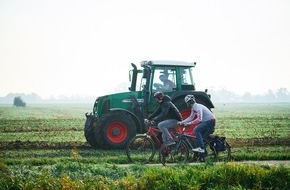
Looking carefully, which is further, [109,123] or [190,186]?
[109,123]

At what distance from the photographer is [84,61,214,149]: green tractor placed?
15898 millimetres

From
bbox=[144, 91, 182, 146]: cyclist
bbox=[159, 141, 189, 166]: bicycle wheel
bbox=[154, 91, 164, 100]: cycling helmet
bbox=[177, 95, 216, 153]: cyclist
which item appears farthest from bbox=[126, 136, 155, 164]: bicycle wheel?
bbox=[154, 91, 164, 100]: cycling helmet

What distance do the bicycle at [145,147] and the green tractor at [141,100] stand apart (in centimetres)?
224

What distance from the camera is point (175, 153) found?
1280 centimetres

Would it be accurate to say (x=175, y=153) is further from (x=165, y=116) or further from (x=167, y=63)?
(x=167, y=63)

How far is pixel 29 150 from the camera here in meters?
16.1

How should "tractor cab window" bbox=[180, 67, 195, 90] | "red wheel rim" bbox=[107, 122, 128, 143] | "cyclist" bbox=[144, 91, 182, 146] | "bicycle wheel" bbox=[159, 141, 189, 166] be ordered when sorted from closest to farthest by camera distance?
"bicycle wheel" bbox=[159, 141, 189, 166] < "cyclist" bbox=[144, 91, 182, 146] < "red wheel rim" bbox=[107, 122, 128, 143] < "tractor cab window" bbox=[180, 67, 195, 90]

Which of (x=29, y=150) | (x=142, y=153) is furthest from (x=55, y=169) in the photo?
(x=29, y=150)

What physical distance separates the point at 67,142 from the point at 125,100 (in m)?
3.68

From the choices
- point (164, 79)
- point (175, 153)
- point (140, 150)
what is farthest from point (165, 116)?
point (164, 79)

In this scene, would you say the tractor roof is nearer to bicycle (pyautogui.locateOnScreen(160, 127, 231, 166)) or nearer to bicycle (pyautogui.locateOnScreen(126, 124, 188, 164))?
bicycle (pyautogui.locateOnScreen(126, 124, 188, 164))

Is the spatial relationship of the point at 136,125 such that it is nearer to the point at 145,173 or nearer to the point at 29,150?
the point at 29,150

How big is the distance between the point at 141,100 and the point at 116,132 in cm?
172

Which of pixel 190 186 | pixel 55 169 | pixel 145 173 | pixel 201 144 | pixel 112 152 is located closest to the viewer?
pixel 190 186
